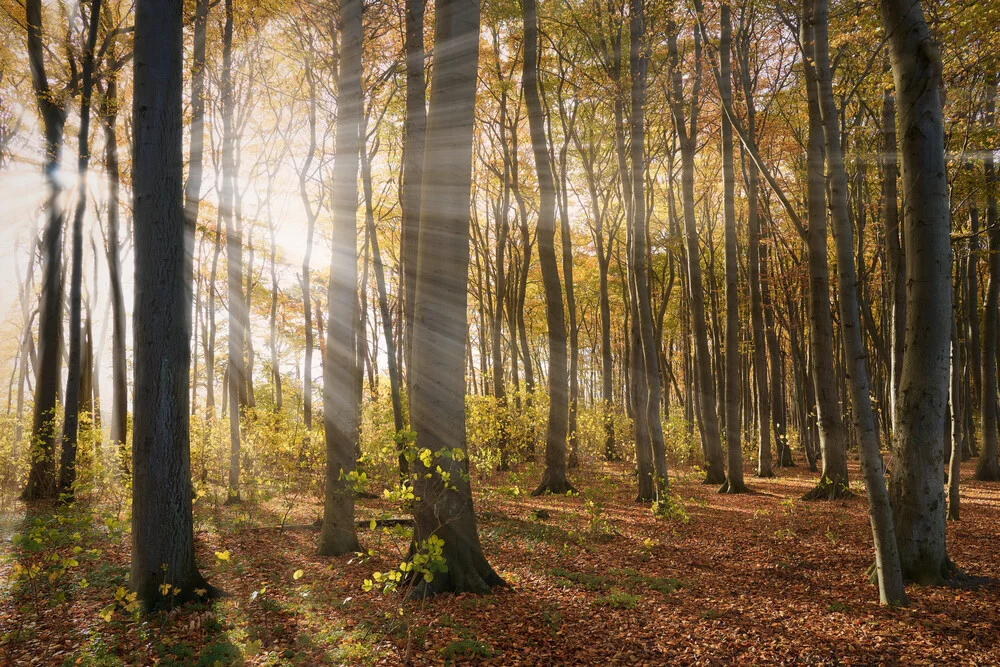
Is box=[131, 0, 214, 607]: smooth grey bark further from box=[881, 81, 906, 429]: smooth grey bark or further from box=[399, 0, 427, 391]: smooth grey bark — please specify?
box=[881, 81, 906, 429]: smooth grey bark

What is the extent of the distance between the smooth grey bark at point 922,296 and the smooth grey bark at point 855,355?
18 centimetres

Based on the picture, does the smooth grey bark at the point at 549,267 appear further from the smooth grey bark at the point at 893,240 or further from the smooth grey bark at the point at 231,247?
the smooth grey bark at the point at 231,247

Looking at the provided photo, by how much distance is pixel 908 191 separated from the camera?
5.02 m

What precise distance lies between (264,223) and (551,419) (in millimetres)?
12470

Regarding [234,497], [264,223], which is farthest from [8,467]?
[264,223]

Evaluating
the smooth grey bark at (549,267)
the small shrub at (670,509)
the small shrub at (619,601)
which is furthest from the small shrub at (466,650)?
the smooth grey bark at (549,267)

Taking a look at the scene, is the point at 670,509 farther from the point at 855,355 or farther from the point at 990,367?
the point at 990,367

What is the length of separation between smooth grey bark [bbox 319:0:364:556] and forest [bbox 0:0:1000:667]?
0.05 metres

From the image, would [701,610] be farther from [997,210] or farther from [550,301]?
[997,210]

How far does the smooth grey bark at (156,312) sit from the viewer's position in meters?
4.43

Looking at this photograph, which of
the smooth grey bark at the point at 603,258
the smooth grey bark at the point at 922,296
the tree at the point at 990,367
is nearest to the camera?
the smooth grey bark at the point at 922,296

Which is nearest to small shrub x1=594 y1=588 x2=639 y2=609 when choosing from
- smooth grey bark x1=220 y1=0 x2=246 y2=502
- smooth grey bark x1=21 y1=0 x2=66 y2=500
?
smooth grey bark x1=220 y1=0 x2=246 y2=502

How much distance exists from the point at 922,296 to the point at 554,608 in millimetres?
4461

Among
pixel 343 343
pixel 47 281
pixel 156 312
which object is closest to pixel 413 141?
pixel 343 343
